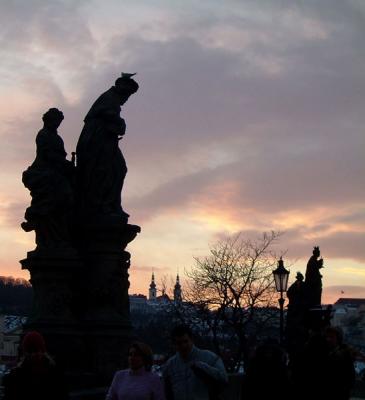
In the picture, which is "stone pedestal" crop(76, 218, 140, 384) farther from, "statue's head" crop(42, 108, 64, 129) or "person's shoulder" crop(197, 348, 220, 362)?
"person's shoulder" crop(197, 348, 220, 362)

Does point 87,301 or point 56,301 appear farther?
point 87,301

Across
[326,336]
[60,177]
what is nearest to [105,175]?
[60,177]

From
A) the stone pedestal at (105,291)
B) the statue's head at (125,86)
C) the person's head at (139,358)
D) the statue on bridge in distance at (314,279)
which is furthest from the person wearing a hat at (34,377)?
the statue on bridge in distance at (314,279)

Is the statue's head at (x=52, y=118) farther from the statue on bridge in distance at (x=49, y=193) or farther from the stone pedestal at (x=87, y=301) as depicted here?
the stone pedestal at (x=87, y=301)

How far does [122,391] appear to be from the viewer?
707cm

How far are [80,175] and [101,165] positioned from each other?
0.40 metres

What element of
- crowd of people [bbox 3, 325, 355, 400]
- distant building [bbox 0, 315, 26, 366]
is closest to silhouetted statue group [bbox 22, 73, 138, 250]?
crowd of people [bbox 3, 325, 355, 400]

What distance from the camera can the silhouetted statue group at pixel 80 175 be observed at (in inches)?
556

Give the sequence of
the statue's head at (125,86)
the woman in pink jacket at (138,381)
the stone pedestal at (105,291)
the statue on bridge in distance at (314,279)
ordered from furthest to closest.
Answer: the statue on bridge in distance at (314,279) < the statue's head at (125,86) < the stone pedestal at (105,291) < the woman in pink jacket at (138,381)

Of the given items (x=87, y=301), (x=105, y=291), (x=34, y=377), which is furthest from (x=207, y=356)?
(x=87, y=301)

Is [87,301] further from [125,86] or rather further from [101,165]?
[125,86]

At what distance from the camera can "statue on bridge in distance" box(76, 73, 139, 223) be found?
14859mm

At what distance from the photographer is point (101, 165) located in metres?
14.9

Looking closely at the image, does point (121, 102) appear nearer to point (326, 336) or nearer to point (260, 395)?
point (326, 336)
